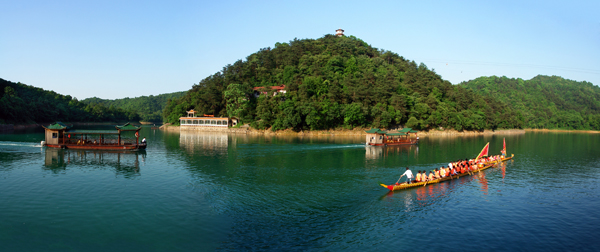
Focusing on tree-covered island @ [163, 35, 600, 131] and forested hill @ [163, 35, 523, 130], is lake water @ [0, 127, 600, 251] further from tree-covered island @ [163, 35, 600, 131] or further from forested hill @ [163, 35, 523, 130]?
forested hill @ [163, 35, 523, 130]

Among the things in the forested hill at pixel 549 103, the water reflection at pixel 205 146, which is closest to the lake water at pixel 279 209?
the water reflection at pixel 205 146

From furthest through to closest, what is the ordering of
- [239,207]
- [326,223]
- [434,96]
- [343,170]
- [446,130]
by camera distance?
[434,96], [446,130], [343,170], [239,207], [326,223]

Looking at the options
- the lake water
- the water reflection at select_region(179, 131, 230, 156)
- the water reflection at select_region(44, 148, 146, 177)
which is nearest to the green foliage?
the water reflection at select_region(179, 131, 230, 156)

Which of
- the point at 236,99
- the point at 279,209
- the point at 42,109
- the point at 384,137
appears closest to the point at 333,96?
the point at 236,99

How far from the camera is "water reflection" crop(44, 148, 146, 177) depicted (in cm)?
2789

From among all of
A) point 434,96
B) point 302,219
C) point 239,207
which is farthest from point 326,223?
point 434,96

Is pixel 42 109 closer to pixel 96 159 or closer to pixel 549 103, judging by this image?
pixel 96 159

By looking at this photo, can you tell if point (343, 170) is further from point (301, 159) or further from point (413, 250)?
point (413, 250)

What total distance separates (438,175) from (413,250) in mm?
14395

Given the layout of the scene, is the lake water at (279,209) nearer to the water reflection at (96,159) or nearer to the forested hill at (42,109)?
the water reflection at (96,159)

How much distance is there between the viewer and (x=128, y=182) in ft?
74.6

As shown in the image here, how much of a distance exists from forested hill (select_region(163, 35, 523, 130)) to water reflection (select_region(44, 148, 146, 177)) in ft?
147

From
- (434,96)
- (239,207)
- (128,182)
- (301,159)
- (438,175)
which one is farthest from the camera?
(434,96)

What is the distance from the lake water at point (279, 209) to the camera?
43.0ft
